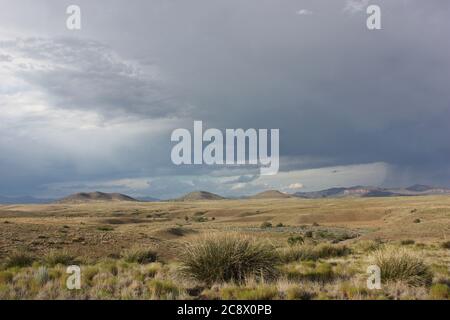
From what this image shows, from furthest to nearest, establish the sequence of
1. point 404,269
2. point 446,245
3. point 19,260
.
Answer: point 446,245, point 19,260, point 404,269

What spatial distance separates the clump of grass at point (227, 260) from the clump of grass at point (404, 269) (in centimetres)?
323

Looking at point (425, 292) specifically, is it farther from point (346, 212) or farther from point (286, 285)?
point (346, 212)

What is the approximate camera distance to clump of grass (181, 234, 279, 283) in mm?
12719

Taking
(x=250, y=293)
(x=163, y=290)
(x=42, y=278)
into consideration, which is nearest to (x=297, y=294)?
(x=250, y=293)

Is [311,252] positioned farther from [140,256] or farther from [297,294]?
[297,294]

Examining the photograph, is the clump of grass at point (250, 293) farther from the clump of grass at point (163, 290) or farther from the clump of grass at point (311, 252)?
the clump of grass at point (311, 252)

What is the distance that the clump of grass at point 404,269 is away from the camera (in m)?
12.1

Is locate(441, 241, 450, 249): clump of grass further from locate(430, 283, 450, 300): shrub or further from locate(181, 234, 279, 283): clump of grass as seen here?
locate(181, 234, 279, 283): clump of grass

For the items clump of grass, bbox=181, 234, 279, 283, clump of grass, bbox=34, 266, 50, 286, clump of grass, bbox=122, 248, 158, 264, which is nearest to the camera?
clump of grass, bbox=34, 266, 50, 286

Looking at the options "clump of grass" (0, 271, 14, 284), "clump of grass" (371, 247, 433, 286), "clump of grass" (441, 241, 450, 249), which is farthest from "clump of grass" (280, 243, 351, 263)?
"clump of grass" (0, 271, 14, 284)

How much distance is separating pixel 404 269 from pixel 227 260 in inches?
199

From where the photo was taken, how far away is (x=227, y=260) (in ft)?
42.3

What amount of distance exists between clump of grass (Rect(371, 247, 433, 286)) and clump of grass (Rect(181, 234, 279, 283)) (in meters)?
3.23
